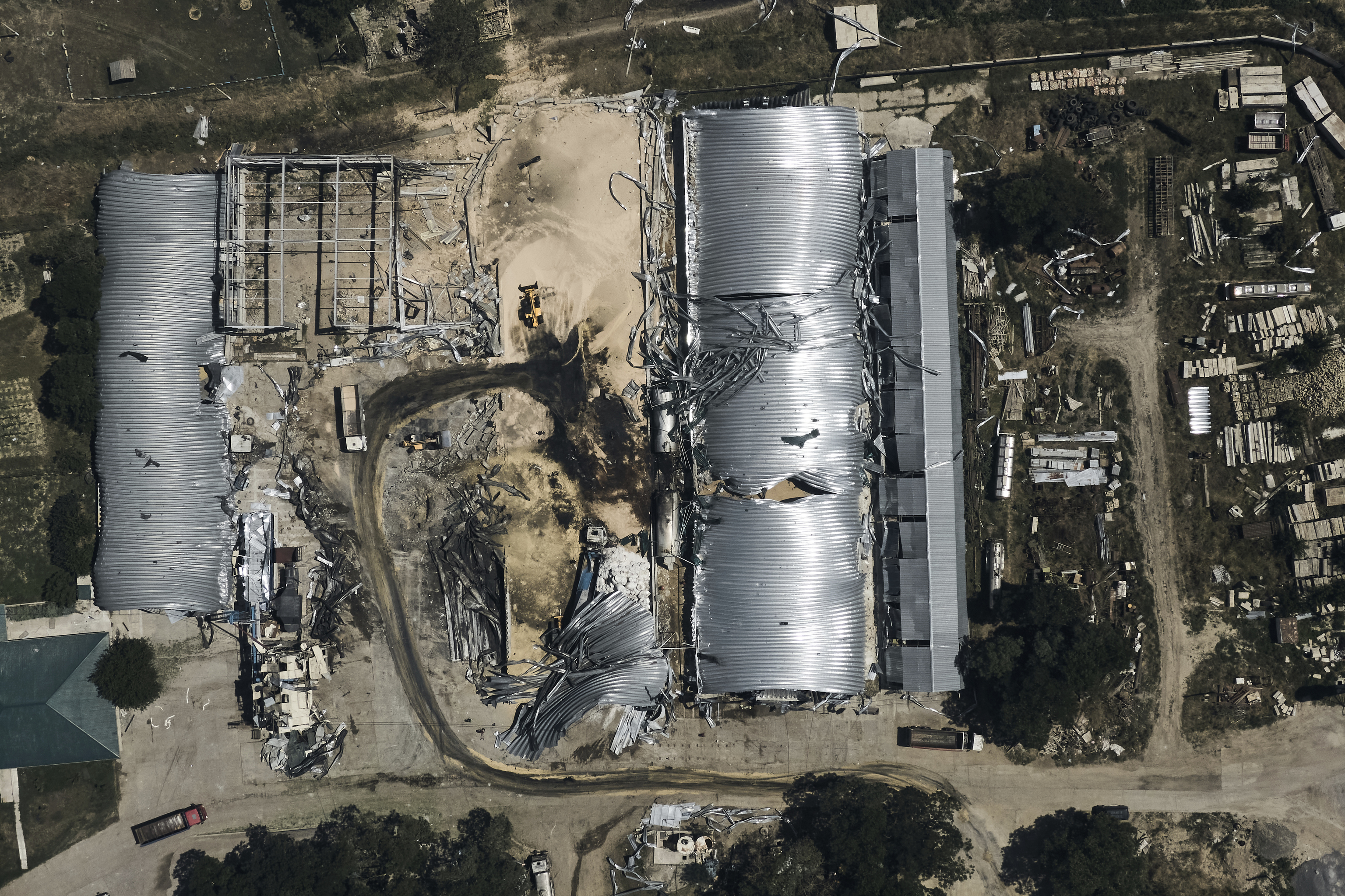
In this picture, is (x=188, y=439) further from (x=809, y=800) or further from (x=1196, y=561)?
(x=1196, y=561)

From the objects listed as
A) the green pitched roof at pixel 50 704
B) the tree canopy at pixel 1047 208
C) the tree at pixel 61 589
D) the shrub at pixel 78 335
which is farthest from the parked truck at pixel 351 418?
the tree canopy at pixel 1047 208

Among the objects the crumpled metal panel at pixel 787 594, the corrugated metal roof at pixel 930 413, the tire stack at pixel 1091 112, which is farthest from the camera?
the tire stack at pixel 1091 112

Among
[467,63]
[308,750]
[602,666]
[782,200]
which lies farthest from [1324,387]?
[308,750]

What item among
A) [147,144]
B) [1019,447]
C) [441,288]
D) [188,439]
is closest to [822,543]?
[1019,447]

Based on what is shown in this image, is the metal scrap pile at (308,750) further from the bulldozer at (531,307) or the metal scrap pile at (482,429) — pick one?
the bulldozer at (531,307)

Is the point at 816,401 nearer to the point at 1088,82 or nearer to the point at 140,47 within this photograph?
the point at 1088,82

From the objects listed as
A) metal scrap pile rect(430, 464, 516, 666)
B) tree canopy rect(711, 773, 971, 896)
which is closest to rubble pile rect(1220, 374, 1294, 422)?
tree canopy rect(711, 773, 971, 896)
